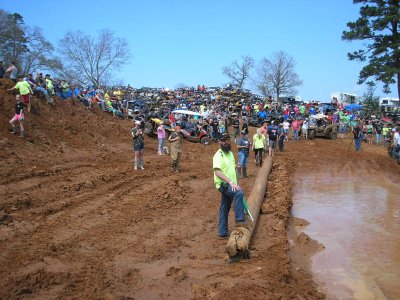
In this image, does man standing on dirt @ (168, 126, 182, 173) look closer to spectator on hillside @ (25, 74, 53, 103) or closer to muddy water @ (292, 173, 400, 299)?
muddy water @ (292, 173, 400, 299)

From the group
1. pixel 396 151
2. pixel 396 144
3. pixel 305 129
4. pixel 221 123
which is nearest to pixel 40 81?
pixel 221 123

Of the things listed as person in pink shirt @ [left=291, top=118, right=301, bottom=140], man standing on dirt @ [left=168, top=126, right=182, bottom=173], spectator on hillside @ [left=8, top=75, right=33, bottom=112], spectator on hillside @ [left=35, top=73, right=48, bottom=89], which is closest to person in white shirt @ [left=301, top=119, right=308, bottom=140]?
person in pink shirt @ [left=291, top=118, right=301, bottom=140]

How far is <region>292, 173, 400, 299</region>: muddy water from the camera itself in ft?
19.7

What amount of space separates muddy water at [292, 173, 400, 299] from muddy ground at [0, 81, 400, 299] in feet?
1.29

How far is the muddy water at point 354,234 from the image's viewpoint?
237 inches

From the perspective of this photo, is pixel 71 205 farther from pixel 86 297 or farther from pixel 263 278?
pixel 263 278

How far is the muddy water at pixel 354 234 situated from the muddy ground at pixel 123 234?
0.39 m

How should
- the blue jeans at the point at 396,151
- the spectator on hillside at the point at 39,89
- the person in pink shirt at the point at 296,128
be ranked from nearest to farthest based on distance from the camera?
the spectator on hillside at the point at 39,89 < the blue jeans at the point at 396,151 < the person in pink shirt at the point at 296,128

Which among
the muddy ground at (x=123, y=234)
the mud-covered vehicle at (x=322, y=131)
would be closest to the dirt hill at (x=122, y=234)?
the muddy ground at (x=123, y=234)

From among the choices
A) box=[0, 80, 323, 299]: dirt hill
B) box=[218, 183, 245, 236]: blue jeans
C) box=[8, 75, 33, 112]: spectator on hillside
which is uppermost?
box=[8, 75, 33, 112]: spectator on hillside

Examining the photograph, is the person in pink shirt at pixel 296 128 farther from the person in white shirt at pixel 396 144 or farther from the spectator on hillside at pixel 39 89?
the spectator on hillside at pixel 39 89

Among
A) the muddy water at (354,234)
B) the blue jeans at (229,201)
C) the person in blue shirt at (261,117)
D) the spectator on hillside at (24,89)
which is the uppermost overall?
the spectator on hillside at (24,89)

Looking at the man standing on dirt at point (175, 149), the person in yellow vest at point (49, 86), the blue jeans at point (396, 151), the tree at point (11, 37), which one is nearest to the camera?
the man standing on dirt at point (175, 149)

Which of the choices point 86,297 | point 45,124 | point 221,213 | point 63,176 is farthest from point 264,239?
point 45,124
